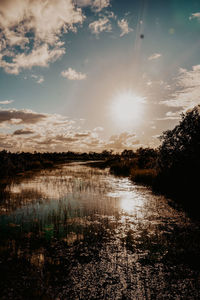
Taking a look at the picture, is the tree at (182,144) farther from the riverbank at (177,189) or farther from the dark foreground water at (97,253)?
the dark foreground water at (97,253)

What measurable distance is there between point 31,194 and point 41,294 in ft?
42.9

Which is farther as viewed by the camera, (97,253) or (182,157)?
(182,157)

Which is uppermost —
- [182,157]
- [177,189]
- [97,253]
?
[182,157]

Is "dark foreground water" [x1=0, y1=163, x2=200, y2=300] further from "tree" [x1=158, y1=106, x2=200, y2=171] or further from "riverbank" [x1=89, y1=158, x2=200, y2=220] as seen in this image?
"tree" [x1=158, y1=106, x2=200, y2=171]

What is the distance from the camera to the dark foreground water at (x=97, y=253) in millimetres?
5598

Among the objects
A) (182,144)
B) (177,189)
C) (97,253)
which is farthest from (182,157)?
(97,253)

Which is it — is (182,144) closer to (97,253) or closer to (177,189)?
(177,189)

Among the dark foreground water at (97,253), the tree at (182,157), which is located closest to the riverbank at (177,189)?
the tree at (182,157)

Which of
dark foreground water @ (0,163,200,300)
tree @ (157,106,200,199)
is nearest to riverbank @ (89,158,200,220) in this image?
tree @ (157,106,200,199)

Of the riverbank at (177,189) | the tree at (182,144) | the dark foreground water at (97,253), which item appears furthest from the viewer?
the tree at (182,144)

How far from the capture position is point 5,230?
970 cm

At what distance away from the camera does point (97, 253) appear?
7496 mm

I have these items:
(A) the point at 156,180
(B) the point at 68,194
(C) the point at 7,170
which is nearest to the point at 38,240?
(B) the point at 68,194

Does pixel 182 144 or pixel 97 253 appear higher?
pixel 182 144
